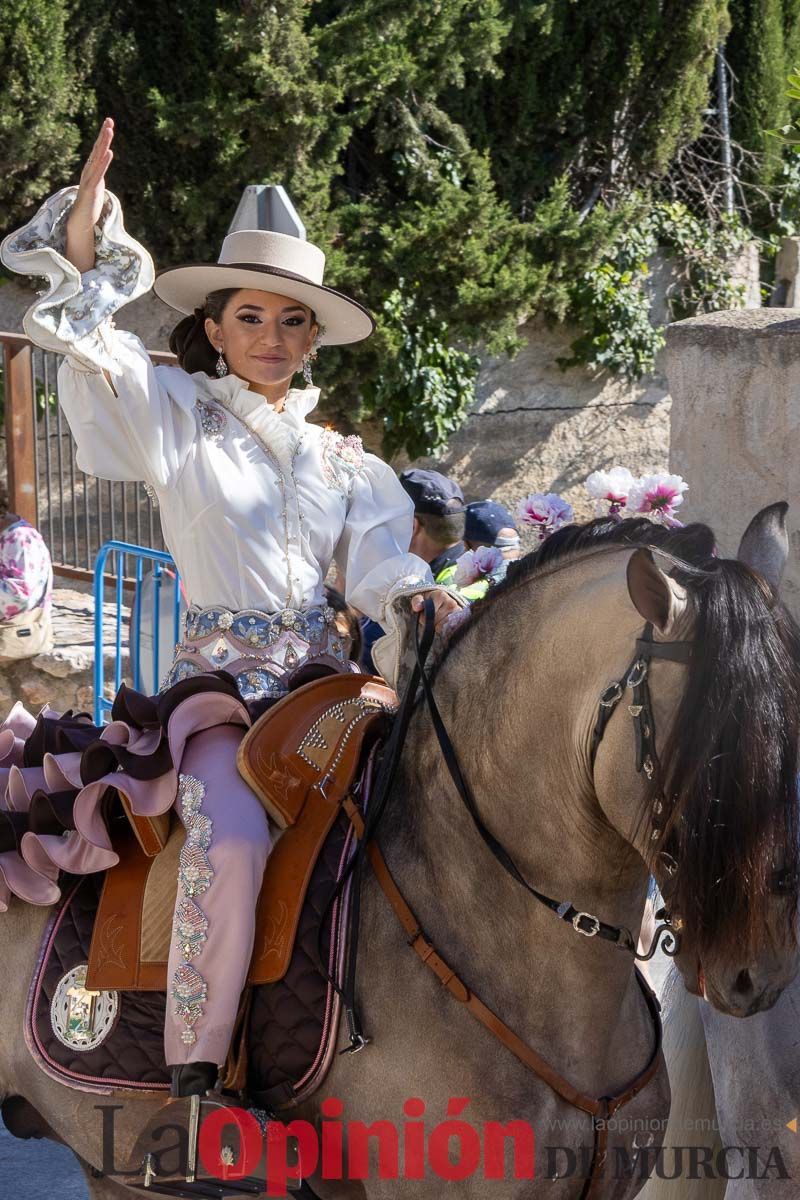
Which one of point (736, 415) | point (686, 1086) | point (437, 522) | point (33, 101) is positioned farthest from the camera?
point (33, 101)

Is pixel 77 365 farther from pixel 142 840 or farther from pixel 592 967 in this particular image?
pixel 592 967

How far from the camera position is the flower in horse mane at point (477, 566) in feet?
12.4

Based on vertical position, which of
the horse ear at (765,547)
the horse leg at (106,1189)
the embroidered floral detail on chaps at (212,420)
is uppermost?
the embroidered floral detail on chaps at (212,420)

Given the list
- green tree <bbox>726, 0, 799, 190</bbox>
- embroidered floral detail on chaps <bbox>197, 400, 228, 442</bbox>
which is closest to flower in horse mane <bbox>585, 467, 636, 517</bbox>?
embroidered floral detail on chaps <bbox>197, 400, 228, 442</bbox>

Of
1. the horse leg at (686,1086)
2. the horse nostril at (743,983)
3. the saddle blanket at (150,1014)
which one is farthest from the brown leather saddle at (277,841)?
the horse leg at (686,1086)

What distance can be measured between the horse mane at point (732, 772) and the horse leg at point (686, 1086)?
1.18m

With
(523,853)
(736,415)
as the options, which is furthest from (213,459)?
(736,415)

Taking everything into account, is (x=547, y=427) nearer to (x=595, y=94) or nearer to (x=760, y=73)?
(x=595, y=94)

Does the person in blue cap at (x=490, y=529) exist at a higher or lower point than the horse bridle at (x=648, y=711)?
higher

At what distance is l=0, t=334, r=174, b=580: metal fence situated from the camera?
709 cm

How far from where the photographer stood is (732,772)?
6.04 feet

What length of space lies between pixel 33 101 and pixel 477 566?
242 inches

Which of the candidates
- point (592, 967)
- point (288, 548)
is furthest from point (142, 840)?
point (592, 967)

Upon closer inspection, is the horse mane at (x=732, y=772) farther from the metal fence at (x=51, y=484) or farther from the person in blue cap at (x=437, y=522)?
the metal fence at (x=51, y=484)
